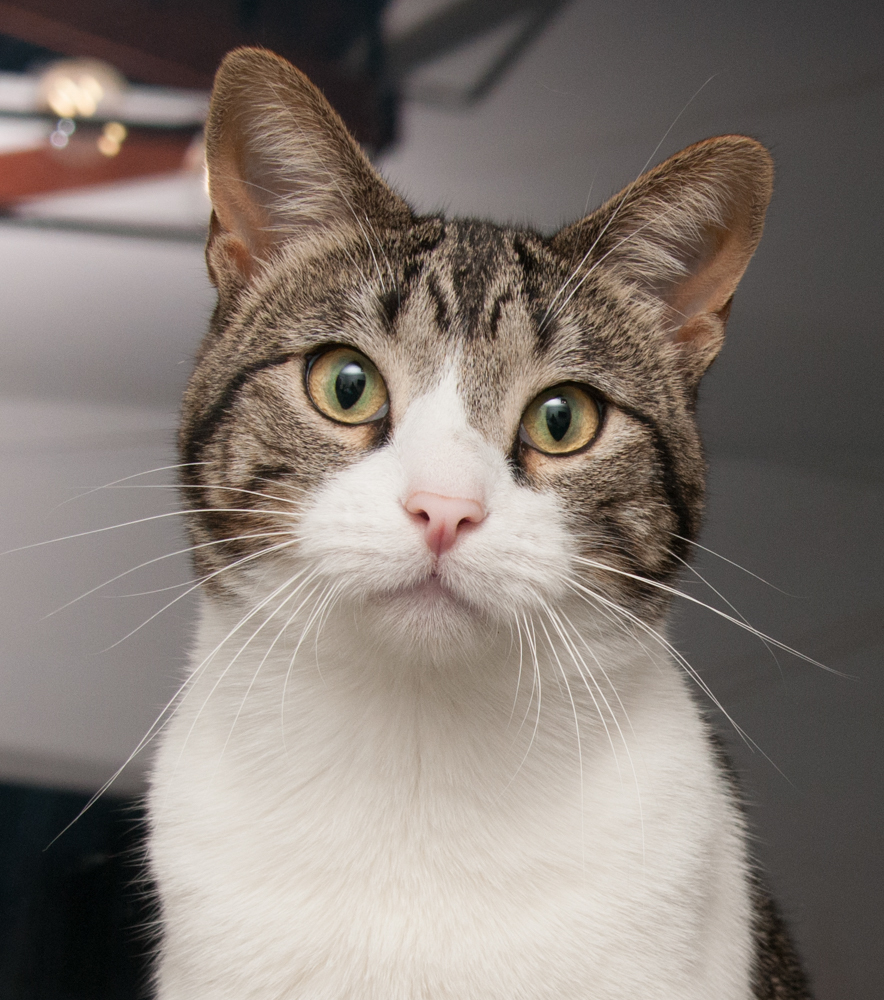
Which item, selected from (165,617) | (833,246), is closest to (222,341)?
(165,617)

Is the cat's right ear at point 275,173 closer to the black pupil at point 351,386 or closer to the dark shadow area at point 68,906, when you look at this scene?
the black pupil at point 351,386

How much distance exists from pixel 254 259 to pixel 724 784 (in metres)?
0.87

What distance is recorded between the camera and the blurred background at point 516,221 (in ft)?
5.04

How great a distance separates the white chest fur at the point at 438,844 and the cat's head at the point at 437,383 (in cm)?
13

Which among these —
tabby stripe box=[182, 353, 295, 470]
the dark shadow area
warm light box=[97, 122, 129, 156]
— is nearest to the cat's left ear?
tabby stripe box=[182, 353, 295, 470]

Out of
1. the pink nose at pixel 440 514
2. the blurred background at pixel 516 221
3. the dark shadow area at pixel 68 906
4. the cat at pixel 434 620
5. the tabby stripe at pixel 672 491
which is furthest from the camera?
the blurred background at pixel 516 221

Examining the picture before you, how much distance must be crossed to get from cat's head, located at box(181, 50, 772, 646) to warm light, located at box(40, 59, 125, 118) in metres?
0.59

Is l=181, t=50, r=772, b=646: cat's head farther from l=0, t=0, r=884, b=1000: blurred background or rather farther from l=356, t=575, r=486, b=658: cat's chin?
l=0, t=0, r=884, b=1000: blurred background

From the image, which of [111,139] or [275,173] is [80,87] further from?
[275,173]

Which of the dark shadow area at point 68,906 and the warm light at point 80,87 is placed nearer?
the dark shadow area at point 68,906

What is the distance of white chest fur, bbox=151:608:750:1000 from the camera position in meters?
0.99

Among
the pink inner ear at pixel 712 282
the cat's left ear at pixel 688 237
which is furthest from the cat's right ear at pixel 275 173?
the pink inner ear at pixel 712 282

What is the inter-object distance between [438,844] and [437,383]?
49 cm

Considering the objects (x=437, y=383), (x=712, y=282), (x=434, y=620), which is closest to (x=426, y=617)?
(x=434, y=620)
